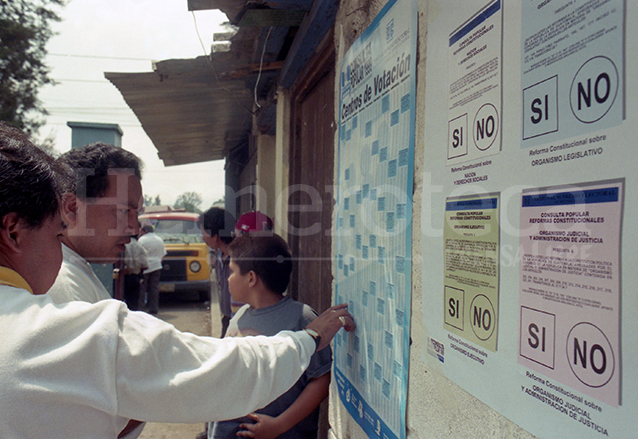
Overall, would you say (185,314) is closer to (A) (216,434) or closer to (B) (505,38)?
(A) (216,434)

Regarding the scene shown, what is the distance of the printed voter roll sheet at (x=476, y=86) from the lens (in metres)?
0.91

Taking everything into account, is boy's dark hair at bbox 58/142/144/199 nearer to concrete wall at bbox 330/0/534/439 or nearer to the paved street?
concrete wall at bbox 330/0/534/439

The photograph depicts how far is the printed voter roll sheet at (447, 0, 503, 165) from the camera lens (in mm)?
910

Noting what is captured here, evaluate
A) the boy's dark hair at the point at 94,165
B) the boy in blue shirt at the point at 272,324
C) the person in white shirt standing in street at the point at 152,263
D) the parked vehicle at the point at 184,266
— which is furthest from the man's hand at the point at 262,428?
the parked vehicle at the point at 184,266

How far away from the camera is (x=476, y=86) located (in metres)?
0.98

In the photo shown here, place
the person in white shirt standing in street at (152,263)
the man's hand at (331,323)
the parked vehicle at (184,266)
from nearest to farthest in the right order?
the man's hand at (331,323), the person in white shirt standing in street at (152,263), the parked vehicle at (184,266)

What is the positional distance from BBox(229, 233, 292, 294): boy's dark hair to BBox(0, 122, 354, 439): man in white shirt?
857 millimetres

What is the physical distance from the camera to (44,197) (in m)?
1.04

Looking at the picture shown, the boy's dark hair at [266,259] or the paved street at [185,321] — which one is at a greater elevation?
the boy's dark hair at [266,259]

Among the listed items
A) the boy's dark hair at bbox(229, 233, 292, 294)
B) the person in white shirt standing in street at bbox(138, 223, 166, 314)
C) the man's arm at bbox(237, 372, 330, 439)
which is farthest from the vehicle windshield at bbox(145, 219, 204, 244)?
the man's arm at bbox(237, 372, 330, 439)

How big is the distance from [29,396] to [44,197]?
44cm

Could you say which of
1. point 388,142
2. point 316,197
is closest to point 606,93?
point 388,142

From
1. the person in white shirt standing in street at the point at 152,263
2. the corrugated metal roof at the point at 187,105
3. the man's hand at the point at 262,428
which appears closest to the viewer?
the man's hand at the point at 262,428

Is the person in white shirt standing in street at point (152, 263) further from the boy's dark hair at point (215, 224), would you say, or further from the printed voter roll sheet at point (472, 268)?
the printed voter roll sheet at point (472, 268)
